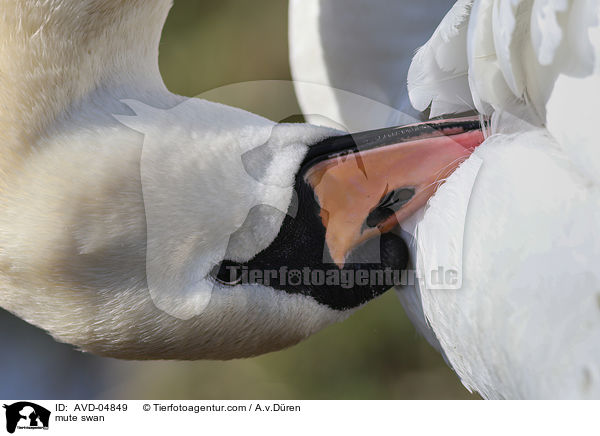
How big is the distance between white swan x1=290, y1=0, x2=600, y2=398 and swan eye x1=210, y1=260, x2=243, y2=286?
0.88 feet

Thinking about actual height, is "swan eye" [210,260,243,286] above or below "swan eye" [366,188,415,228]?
below

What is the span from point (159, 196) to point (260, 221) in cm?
16

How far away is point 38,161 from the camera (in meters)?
0.85

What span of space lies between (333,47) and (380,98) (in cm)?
18

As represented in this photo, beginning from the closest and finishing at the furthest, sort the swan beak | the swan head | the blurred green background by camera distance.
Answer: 1. the swan head
2. the swan beak
3. the blurred green background

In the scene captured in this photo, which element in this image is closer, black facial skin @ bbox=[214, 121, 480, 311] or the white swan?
the white swan

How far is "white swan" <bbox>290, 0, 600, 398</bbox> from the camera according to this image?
0.78 meters
